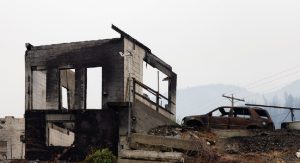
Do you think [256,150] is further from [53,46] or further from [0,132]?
[0,132]

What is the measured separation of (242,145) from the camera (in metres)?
23.0

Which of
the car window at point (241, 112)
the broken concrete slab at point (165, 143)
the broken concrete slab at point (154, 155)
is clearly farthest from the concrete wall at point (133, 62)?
the broken concrete slab at point (154, 155)

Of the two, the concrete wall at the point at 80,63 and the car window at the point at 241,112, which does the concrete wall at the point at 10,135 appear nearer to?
the concrete wall at the point at 80,63

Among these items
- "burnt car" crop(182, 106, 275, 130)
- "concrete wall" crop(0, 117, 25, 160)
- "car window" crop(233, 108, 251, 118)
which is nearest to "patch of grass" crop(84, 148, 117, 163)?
"burnt car" crop(182, 106, 275, 130)

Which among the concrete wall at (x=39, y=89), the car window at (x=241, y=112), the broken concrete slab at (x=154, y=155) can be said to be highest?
the concrete wall at (x=39, y=89)

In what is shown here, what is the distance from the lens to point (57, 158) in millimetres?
28219

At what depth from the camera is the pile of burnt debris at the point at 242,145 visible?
2100 cm

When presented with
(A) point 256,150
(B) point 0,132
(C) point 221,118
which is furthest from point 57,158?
(B) point 0,132

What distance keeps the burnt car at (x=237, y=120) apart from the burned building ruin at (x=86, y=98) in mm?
2195

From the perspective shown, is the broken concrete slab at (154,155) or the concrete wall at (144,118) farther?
the concrete wall at (144,118)

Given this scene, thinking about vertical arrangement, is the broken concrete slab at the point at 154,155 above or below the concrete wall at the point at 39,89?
below

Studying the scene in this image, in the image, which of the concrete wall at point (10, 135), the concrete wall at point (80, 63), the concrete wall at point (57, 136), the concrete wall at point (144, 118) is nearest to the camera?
the concrete wall at point (144, 118)

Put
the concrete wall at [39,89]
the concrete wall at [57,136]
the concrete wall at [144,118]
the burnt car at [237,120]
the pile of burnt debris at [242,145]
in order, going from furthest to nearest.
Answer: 1. the concrete wall at [57,136]
2. the concrete wall at [39,89]
3. the burnt car at [237,120]
4. the concrete wall at [144,118]
5. the pile of burnt debris at [242,145]

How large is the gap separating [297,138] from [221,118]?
5.35 meters
